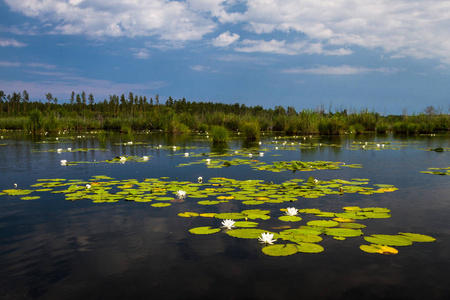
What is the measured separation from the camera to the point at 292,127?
37.0m

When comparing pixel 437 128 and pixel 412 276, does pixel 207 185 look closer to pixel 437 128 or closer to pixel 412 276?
pixel 412 276

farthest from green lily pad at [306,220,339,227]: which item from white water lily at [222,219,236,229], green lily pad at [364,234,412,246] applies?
white water lily at [222,219,236,229]

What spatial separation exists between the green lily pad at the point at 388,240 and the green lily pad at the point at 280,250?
1.10 meters

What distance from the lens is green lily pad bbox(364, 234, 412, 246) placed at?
13.6ft

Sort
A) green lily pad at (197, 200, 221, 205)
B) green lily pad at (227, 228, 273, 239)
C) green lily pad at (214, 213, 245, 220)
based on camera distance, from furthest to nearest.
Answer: green lily pad at (197, 200, 221, 205), green lily pad at (214, 213, 245, 220), green lily pad at (227, 228, 273, 239)

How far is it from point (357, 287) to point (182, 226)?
2.66 m

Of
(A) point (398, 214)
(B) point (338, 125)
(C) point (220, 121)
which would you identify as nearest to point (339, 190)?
(A) point (398, 214)

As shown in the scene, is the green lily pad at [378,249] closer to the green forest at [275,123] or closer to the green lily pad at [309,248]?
the green lily pad at [309,248]

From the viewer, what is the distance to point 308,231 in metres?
4.54

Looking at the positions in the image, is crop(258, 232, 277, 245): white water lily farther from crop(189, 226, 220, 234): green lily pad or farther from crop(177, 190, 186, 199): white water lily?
crop(177, 190, 186, 199): white water lily

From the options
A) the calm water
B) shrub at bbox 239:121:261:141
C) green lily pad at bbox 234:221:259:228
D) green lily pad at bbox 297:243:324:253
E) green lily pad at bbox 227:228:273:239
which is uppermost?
shrub at bbox 239:121:261:141

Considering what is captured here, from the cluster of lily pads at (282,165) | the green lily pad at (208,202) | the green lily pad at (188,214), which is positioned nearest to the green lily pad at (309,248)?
the green lily pad at (188,214)

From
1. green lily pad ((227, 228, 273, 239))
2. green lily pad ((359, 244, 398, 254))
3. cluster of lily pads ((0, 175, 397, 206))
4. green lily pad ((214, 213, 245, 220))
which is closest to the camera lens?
green lily pad ((359, 244, 398, 254))

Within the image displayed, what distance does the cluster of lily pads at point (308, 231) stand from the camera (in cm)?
400
